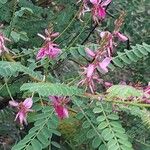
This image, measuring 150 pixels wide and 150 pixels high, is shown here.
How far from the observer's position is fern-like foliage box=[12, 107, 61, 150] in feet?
5.61

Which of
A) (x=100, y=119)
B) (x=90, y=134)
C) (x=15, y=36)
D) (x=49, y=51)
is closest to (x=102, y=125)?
(x=100, y=119)

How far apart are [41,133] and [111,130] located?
235 mm

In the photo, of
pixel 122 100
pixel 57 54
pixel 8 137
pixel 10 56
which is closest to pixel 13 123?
pixel 8 137

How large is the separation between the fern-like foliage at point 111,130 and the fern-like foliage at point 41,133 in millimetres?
157

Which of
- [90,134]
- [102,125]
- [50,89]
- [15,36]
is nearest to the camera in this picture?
[50,89]

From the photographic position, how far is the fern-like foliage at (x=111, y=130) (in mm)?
1620

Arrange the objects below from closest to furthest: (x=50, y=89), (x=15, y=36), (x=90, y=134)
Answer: (x=50, y=89) → (x=90, y=134) → (x=15, y=36)

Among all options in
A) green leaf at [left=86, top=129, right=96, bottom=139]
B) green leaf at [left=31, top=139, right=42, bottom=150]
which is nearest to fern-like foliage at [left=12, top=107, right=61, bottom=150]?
green leaf at [left=31, top=139, right=42, bottom=150]

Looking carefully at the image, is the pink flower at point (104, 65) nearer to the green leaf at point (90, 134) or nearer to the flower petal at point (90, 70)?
the flower petal at point (90, 70)

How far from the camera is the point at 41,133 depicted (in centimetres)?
175

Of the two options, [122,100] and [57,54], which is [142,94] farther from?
[57,54]

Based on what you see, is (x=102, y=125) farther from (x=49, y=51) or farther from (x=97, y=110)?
(x=49, y=51)

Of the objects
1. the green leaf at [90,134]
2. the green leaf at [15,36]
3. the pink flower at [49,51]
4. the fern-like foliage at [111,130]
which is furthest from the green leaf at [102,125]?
the green leaf at [15,36]

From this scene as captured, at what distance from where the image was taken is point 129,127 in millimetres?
2479
